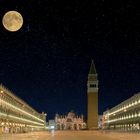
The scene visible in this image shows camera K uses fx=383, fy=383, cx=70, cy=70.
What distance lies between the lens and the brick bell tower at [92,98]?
146 m

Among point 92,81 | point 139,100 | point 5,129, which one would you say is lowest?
point 5,129

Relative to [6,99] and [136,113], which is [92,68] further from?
[6,99]

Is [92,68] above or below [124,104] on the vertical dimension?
above

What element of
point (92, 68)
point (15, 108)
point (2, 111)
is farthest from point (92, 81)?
point (2, 111)

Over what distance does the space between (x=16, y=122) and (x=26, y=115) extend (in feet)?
131

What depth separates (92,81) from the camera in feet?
563

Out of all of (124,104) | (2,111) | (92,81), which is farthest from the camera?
(92,81)

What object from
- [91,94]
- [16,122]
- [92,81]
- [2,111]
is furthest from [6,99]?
[92,81]

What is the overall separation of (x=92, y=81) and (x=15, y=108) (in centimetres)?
4434

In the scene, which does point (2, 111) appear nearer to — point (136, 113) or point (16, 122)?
point (16, 122)

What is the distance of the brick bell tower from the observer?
146125 mm

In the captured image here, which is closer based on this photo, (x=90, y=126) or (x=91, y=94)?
(x=90, y=126)

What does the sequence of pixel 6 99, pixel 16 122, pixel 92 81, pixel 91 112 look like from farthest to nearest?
pixel 92 81, pixel 91 112, pixel 16 122, pixel 6 99

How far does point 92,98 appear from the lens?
157250mm
